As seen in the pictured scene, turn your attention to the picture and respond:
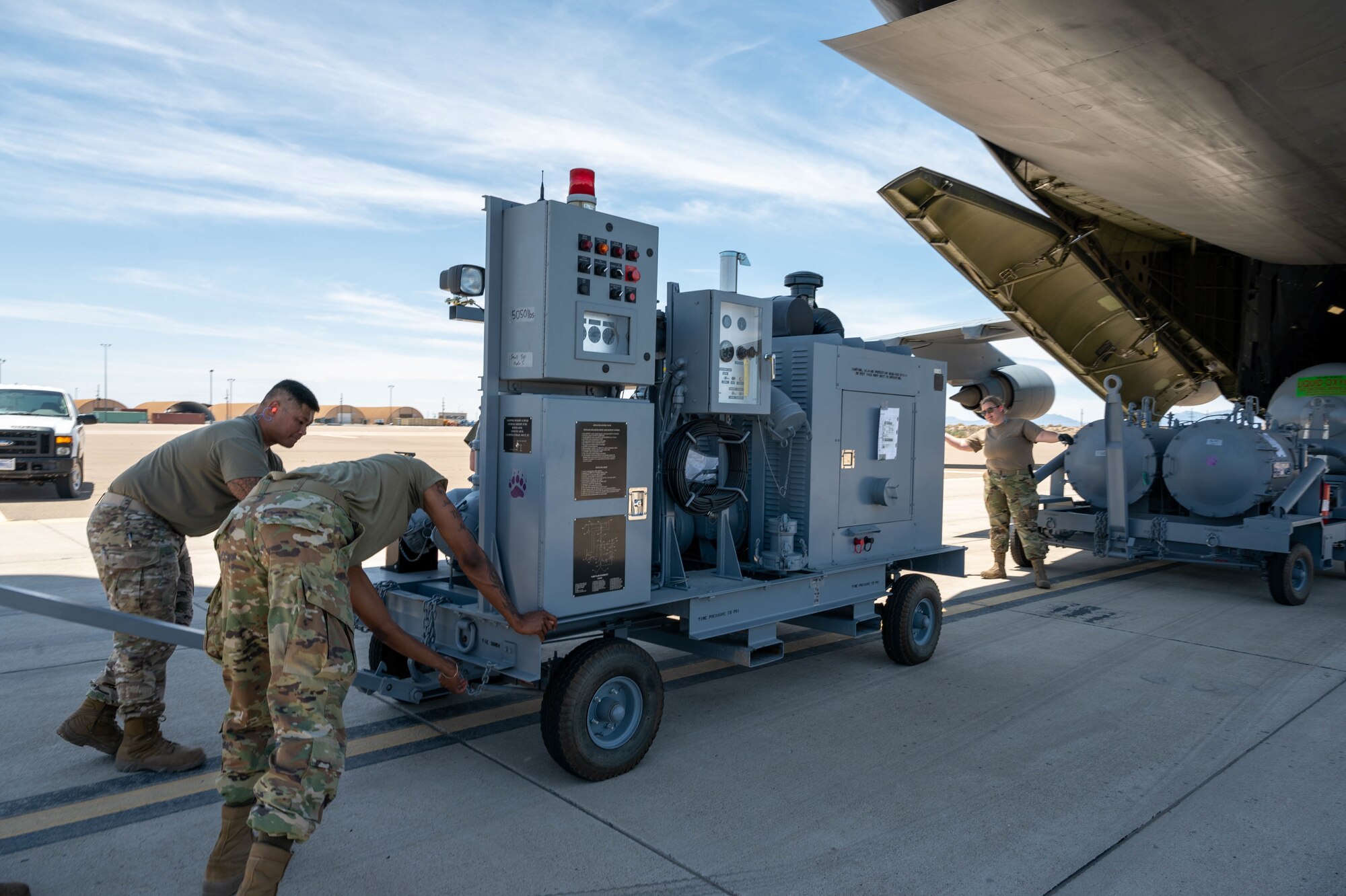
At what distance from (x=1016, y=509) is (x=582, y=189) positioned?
7294 mm

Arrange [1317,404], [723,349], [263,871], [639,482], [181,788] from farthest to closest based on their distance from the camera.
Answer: [1317,404]
[723,349]
[639,482]
[181,788]
[263,871]

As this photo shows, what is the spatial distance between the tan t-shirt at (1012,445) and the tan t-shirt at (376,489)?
7.54m

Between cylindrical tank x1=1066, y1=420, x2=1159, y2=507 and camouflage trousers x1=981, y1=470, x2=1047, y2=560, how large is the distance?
981 mm

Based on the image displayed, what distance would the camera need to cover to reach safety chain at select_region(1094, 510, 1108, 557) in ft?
31.1

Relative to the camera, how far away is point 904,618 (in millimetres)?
5906

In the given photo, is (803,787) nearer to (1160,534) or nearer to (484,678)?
(484,678)

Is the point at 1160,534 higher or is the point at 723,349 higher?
the point at 723,349

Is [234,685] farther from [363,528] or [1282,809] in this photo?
[1282,809]

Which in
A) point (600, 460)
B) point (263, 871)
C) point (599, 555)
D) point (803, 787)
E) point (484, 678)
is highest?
point (600, 460)

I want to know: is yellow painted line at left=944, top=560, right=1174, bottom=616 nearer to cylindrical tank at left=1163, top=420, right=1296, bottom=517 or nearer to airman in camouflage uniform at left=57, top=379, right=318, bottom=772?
cylindrical tank at left=1163, top=420, right=1296, bottom=517

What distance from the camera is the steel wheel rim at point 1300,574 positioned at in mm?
8680

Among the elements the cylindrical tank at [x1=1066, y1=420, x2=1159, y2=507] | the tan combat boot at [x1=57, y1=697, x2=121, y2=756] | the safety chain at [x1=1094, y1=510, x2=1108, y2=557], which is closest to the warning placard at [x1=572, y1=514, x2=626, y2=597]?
the tan combat boot at [x1=57, y1=697, x2=121, y2=756]

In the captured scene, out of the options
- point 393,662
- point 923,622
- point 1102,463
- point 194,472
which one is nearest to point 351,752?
point 393,662

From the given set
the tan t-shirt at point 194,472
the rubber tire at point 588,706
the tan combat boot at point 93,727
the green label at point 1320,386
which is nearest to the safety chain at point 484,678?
the rubber tire at point 588,706
